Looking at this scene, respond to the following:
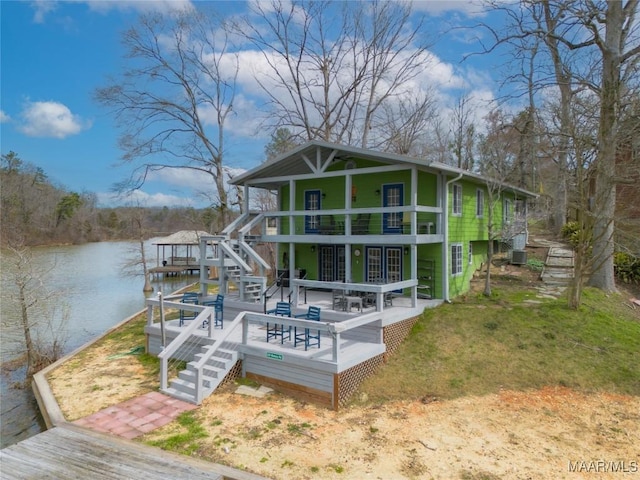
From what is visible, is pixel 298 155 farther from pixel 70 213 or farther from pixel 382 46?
pixel 70 213

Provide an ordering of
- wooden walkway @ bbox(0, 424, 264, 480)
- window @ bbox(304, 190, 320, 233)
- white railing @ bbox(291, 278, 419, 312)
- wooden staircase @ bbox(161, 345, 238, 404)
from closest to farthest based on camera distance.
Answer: wooden walkway @ bbox(0, 424, 264, 480) < wooden staircase @ bbox(161, 345, 238, 404) < white railing @ bbox(291, 278, 419, 312) < window @ bbox(304, 190, 320, 233)

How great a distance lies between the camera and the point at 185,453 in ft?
21.3

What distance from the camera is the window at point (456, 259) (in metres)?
13.5

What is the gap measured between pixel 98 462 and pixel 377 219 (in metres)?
10.2

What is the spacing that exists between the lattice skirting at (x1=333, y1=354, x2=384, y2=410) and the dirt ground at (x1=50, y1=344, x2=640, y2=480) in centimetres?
32

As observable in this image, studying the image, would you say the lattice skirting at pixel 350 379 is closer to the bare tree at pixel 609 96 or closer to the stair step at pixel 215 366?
the stair step at pixel 215 366

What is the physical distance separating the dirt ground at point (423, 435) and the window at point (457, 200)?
692cm

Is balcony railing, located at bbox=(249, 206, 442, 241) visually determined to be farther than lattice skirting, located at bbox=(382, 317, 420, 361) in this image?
Yes

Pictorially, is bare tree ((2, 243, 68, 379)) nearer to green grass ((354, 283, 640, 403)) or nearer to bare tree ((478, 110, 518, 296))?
green grass ((354, 283, 640, 403))

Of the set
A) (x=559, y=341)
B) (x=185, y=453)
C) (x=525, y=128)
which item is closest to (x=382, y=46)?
(x=525, y=128)

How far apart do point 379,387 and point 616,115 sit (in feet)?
39.4

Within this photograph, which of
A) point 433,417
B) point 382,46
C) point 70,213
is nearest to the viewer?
point 433,417

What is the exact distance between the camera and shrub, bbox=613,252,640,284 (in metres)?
15.7

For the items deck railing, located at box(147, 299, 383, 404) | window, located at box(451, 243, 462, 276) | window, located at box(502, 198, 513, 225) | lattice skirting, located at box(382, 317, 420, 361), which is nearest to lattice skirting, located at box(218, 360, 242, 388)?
deck railing, located at box(147, 299, 383, 404)
